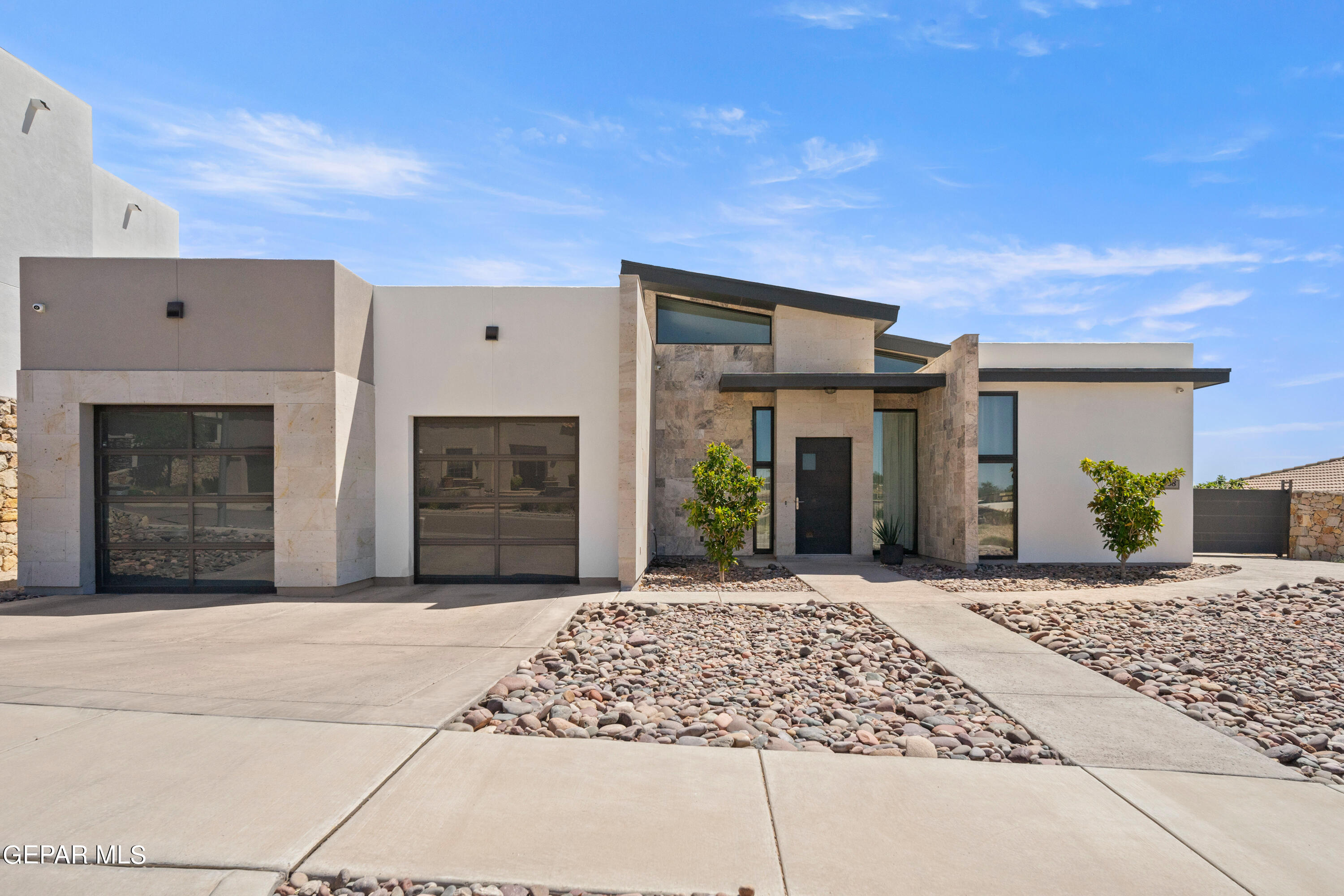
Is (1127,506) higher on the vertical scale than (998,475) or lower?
lower

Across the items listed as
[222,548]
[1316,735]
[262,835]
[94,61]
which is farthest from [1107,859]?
[94,61]

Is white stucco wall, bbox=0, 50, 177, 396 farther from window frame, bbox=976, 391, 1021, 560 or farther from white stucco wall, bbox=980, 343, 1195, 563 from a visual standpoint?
white stucco wall, bbox=980, 343, 1195, 563

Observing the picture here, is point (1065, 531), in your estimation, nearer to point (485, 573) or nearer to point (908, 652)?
point (908, 652)

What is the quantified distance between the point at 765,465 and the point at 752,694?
8.42m

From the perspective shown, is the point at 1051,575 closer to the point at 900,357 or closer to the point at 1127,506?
the point at 1127,506

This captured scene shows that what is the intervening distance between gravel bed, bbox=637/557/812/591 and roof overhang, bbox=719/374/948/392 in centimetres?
309

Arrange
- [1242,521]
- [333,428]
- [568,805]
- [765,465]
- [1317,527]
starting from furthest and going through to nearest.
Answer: [1242,521] → [1317,527] → [765,465] → [333,428] → [568,805]

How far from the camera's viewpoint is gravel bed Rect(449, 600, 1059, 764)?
3889mm

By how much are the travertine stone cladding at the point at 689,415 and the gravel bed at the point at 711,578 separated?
0.78m

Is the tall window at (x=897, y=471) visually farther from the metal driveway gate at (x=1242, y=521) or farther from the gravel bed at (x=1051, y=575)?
the metal driveway gate at (x=1242, y=521)

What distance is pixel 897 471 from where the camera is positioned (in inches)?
533

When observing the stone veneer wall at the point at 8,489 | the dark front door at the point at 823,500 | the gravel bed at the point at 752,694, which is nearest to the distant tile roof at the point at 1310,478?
the dark front door at the point at 823,500

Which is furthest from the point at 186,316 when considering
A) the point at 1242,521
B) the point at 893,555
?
the point at 1242,521

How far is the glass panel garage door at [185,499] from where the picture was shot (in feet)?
28.8
